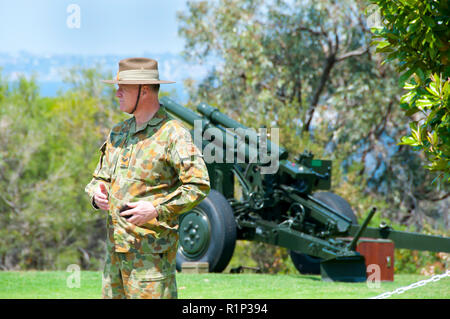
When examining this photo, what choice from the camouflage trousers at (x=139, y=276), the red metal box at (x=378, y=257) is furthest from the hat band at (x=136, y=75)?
the red metal box at (x=378, y=257)

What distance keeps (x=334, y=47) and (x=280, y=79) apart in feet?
5.81

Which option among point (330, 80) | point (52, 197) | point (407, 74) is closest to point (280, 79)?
point (330, 80)

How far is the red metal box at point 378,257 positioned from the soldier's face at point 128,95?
6.09 meters

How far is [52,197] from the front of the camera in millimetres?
26484

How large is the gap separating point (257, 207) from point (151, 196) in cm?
643

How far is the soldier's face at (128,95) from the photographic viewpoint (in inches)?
150

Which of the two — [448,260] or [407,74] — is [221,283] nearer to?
[407,74]

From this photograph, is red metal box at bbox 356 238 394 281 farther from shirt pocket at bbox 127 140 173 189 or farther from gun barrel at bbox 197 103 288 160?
shirt pocket at bbox 127 140 173 189

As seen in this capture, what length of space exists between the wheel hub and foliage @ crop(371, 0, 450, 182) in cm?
519

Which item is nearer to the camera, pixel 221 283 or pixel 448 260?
pixel 221 283

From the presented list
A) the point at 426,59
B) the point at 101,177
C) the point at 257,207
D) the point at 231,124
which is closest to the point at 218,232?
the point at 257,207

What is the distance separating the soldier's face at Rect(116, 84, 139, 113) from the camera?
12.5ft

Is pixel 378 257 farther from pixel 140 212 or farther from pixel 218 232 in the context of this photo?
pixel 140 212
